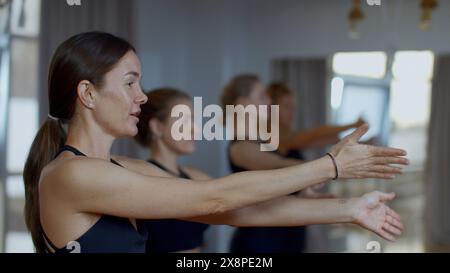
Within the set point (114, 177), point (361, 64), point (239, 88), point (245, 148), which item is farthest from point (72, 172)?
point (361, 64)

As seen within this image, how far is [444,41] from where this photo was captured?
3.67 meters

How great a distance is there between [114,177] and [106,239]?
0.11 meters

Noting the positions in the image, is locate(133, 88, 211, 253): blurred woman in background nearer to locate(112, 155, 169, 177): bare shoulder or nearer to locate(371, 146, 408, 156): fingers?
locate(112, 155, 169, 177): bare shoulder

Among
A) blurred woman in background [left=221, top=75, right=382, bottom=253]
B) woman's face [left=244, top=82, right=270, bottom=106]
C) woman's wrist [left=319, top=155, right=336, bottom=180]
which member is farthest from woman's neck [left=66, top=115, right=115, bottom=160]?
woman's face [left=244, top=82, right=270, bottom=106]

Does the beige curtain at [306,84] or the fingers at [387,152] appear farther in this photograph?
the beige curtain at [306,84]

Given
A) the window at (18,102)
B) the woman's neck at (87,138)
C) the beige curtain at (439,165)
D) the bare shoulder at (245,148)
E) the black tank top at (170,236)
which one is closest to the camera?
the woman's neck at (87,138)

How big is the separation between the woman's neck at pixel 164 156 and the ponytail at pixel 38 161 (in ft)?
2.11

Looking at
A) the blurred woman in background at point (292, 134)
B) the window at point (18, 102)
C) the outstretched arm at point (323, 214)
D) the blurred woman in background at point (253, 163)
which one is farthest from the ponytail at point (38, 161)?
the blurred woman in background at point (292, 134)

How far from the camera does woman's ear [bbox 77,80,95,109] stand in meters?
0.99

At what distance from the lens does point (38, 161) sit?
3.55 ft

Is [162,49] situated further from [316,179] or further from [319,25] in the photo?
[316,179]

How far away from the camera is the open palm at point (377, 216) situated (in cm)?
105

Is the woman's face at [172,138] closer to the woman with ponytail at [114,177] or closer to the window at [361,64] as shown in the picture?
the woman with ponytail at [114,177]

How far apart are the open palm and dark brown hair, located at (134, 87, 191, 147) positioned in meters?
0.78
